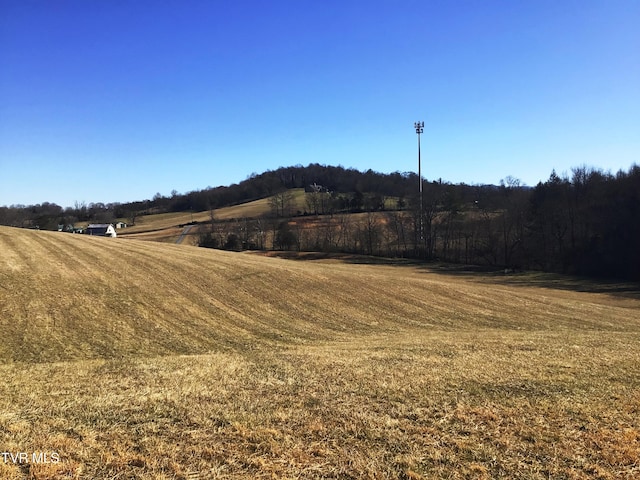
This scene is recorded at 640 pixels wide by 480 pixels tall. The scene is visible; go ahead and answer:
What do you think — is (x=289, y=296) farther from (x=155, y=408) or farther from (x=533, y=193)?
(x=533, y=193)

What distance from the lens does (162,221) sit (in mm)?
133250

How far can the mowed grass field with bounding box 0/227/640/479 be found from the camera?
546 cm

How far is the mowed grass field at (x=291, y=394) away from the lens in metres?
5.46

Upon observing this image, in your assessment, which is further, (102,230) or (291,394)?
(102,230)

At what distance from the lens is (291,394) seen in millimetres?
8406

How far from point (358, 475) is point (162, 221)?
137168mm

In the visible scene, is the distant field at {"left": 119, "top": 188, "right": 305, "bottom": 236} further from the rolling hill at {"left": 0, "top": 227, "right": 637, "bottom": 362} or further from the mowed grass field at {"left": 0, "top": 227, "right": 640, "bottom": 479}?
the mowed grass field at {"left": 0, "top": 227, "right": 640, "bottom": 479}

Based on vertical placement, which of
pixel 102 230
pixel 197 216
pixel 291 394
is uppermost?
pixel 197 216

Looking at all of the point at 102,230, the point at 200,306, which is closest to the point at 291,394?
the point at 200,306

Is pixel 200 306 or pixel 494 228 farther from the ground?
pixel 494 228

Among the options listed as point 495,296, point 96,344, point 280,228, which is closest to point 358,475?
point 96,344

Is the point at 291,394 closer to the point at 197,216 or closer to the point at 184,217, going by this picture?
the point at 197,216

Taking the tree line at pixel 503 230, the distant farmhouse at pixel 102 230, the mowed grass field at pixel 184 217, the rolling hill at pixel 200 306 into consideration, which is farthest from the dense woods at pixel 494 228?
the rolling hill at pixel 200 306

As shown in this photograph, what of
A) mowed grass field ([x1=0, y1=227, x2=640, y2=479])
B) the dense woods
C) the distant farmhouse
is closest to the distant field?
the distant farmhouse
